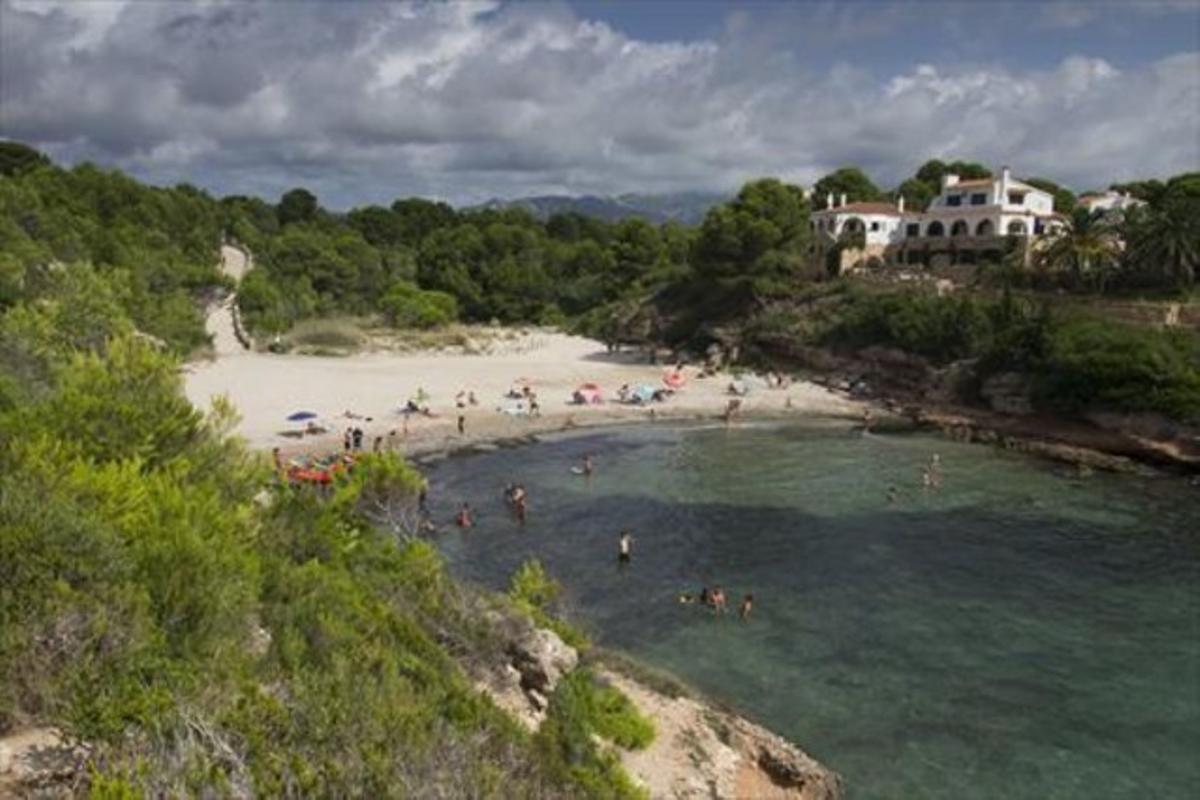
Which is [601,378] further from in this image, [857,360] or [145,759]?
[145,759]

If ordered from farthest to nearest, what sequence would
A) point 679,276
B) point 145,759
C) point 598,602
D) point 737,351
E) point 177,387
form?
point 679,276, point 737,351, point 598,602, point 177,387, point 145,759

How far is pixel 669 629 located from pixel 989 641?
8.72 meters

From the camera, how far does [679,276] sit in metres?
98.7

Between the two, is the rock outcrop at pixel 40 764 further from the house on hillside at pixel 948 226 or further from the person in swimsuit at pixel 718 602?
the house on hillside at pixel 948 226

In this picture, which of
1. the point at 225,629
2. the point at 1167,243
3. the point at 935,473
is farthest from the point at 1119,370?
the point at 225,629

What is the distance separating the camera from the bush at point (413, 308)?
324ft

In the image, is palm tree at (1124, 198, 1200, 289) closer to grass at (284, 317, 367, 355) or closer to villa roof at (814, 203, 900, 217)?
villa roof at (814, 203, 900, 217)

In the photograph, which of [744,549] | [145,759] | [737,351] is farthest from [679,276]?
[145,759]

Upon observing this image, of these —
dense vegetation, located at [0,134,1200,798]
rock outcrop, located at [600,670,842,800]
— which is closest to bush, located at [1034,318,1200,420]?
dense vegetation, located at [0,134,1200,798]

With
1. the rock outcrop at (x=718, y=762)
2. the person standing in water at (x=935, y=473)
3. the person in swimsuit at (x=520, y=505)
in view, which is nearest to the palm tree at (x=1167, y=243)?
the person standing in water at (x=935, y=473)

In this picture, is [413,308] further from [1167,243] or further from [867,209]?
[1167,243]

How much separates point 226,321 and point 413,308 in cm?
1798

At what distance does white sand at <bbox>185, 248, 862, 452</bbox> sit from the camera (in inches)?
2069

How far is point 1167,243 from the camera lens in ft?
198
